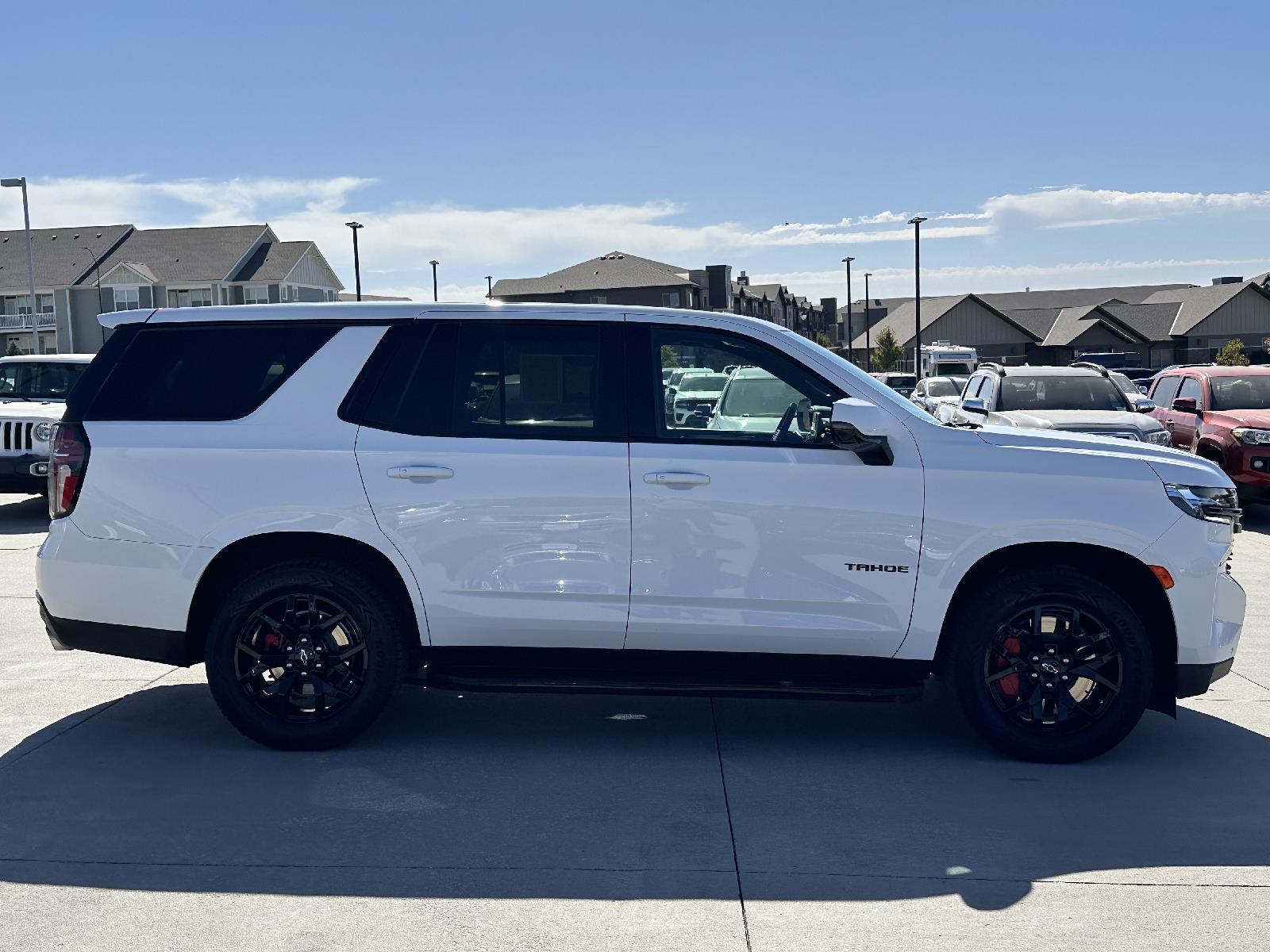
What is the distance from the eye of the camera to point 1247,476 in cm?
1312

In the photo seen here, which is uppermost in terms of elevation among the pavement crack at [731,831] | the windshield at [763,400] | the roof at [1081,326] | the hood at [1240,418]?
the roof at [1081,326]

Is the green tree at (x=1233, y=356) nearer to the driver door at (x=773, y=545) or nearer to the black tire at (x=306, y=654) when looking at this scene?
the driver door at (x=773, y=545)

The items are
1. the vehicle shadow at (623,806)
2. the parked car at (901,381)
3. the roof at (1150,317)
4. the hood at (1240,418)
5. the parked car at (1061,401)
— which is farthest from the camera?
the roof at (1150,317)

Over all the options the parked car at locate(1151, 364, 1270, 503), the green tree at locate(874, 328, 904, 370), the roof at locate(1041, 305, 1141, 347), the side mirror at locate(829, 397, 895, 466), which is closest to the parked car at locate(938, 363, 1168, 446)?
the parked car at locate(1151, 364, 1270, 503)

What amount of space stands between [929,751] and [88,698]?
4.22 meters

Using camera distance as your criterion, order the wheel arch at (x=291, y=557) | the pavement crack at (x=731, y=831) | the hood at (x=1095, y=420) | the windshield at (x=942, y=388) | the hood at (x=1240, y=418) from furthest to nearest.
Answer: the windshield at (x=942, y=388) → the hood at (x=1240, y=418) → the hood at (x=1095, y=420) → the wheel arch at (x=291, y=557) → the pavement crack at (x=731, y=831)

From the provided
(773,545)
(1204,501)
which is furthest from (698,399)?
(1204,501)

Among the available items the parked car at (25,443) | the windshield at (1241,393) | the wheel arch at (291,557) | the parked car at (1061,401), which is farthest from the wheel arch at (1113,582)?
the parked car at (25,443)

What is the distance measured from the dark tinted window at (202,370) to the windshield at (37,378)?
10.8 meters

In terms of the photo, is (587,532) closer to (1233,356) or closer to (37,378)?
(37,378)

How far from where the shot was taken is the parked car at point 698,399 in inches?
211

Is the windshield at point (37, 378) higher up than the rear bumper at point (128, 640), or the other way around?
the windshield at point (37, 378)

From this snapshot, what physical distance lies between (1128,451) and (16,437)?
1187 cm

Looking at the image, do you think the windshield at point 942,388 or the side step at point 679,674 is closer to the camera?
the side step at point 679,674
